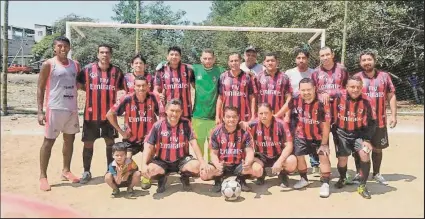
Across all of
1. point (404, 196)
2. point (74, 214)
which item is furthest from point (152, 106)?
point (404, 196)

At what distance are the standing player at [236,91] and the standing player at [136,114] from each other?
0.79 metres

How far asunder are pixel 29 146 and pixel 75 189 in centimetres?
279

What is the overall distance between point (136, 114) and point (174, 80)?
2.17ft

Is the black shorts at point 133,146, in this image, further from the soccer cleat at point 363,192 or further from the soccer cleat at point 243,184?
the soccer cleat at point 363,192

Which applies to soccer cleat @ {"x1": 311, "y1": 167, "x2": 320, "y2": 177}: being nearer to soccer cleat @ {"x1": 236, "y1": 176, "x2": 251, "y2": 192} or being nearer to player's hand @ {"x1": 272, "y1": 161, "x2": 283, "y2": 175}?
player's hand @ {"x1": 272, "y1": 161, "x2": 283, "y2": 175}

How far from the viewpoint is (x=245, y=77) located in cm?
538

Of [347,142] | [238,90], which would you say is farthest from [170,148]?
[347,142]

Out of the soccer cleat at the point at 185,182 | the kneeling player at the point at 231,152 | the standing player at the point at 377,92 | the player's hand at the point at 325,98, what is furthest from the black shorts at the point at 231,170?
the standing player at the point at 377,92

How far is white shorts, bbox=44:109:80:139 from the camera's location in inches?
195

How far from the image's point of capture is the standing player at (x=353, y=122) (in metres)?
4.82

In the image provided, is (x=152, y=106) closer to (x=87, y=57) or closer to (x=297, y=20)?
(x=87, y=57)

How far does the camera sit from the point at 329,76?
17.2ft

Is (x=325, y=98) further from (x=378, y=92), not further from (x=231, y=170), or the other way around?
(x=231, y=170)

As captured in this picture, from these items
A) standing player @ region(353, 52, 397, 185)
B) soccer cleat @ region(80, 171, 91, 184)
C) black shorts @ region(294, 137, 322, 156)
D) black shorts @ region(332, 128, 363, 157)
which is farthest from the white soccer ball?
soccer cleat @ region(80, 171, 91, 184)
